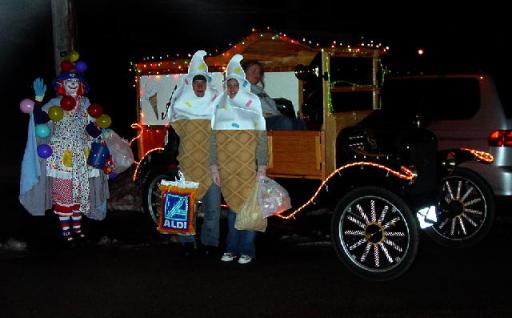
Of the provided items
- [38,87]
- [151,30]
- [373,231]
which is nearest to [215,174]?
[373,231]

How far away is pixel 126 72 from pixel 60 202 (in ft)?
45.6

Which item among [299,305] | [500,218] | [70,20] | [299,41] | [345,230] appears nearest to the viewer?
[299,305]

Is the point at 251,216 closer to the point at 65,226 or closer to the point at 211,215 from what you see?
the point at 211,215

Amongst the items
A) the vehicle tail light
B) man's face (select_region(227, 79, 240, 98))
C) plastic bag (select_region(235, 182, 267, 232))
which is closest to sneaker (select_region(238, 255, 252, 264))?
plastic bag (select_region(235, 182, 267, 232))

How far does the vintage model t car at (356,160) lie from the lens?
608 centimetres

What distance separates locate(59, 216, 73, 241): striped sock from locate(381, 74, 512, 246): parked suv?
3.60m

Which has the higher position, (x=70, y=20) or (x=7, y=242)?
(x=70, y=20)

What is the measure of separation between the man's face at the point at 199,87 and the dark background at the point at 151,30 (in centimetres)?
1183

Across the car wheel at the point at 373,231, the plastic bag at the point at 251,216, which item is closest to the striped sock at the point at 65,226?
the plastic bag at the point at 251,216

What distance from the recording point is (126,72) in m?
21.0

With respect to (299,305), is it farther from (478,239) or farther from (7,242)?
(7,242)

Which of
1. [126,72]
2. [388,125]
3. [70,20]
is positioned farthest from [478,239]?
[126,72]

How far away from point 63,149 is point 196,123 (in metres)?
1.60

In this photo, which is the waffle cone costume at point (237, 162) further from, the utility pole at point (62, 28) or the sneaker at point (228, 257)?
the utility pole at point (62, 28)
